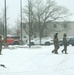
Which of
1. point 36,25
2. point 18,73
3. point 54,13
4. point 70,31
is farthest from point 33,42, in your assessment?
point 70,31

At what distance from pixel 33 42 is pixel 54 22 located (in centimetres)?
2870

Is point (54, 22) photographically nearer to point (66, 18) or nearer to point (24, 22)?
point (66, 18)

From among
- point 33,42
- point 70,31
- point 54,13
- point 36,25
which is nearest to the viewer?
point 33,42

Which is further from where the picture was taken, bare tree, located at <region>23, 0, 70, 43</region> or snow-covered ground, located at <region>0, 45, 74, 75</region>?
bare tree, located at <region>23, 0, 70, 43</region>

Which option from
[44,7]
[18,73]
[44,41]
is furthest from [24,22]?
[18,73]

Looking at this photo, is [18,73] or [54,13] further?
[54,13]

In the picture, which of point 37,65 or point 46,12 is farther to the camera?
point 46,12

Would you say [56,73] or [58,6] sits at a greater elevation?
[58,6]

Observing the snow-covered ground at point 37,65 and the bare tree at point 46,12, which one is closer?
the snow-covered ground at point 37,65

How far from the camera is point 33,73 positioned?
14438mm

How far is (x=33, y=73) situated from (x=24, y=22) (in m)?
67.0

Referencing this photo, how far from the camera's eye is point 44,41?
61125mm

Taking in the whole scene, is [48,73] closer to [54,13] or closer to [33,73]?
[33,73]

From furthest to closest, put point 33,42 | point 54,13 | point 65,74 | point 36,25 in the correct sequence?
point 54,13 < point 36,25 < point 33,42 < point 65,74
